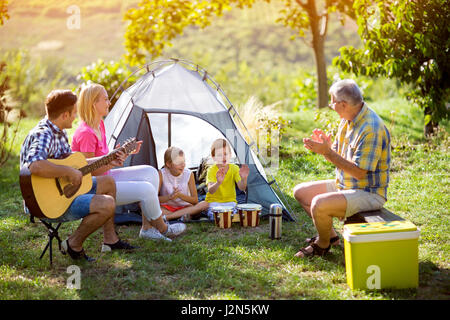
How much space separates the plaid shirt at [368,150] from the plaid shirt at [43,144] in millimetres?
2047

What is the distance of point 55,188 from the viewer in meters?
3.47

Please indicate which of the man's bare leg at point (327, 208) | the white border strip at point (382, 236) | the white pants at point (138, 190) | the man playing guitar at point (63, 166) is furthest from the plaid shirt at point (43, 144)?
the white border strip at point (382, 236)

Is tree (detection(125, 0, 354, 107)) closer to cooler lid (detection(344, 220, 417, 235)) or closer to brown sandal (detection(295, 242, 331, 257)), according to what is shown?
brown sandal (detection(295, 242, 331, 257))

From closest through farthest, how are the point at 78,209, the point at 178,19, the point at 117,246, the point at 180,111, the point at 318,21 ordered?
1. the point at 78,209
2. the point at 117,246
3. the point at 180,111
4. the point at 178,19
5. the point at 318,21

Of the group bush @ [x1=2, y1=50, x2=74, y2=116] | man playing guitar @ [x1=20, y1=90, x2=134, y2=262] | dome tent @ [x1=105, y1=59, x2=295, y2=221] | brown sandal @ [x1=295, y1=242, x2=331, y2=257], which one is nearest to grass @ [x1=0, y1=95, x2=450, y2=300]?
brown sandal @ [x1=295, y1=242, x2=331, y2=257]

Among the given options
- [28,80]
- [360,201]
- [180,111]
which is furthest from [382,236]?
[28,80]

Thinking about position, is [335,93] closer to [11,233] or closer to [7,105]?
[11,233]

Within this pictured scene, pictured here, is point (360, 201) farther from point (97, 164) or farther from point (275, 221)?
point (97, 164)

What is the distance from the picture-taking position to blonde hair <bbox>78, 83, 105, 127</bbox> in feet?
13.4

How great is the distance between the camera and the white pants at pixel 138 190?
159 inches

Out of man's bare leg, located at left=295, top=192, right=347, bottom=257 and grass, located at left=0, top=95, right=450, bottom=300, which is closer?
grass, located at left=0, top=95, right=450, bottom=300

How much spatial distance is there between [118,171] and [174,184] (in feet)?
2.88

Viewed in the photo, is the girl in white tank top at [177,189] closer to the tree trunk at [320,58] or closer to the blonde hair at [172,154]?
the blonde hair at [172,154]

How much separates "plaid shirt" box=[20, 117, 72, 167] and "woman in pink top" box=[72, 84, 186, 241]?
0.34m
